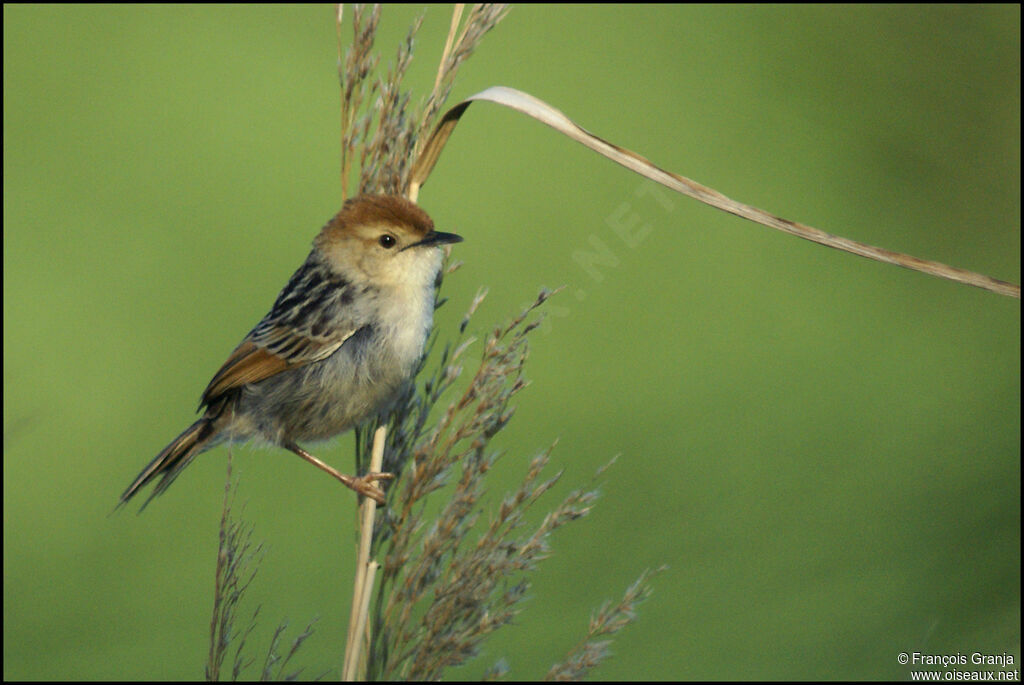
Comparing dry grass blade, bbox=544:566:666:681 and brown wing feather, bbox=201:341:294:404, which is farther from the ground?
brown wing feather, bbox=201:341:294:404

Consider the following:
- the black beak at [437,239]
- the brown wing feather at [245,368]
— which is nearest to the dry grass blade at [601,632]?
the black beak at [437,239]

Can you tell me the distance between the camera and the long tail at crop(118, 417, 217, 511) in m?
2.08

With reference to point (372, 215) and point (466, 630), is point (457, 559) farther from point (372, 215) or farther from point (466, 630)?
point (372, 215)

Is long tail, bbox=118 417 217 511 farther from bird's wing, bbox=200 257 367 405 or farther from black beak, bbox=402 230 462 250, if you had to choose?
black beak, bbox=402 230 462 250

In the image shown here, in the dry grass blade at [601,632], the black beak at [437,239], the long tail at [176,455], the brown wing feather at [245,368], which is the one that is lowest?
the dry grass blade at [601,632]

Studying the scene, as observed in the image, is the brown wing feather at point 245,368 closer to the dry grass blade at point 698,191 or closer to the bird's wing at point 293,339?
the bird's wing at point 293,339

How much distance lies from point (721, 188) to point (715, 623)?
9.12 ft

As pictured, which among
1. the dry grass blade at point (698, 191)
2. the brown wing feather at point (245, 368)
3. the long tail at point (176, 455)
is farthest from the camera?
the brown wing feather at point (245, 368)

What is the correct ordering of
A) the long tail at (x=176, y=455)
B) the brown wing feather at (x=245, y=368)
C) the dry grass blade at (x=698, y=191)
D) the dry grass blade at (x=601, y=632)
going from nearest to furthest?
the dry grass blade at (x=698, y=191), the dry grass blade at (x=601, y=632), the long tail at (x=176, y=455), the brown wing feather at (x=245, y=368)

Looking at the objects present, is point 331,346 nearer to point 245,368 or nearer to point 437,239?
point 245,368

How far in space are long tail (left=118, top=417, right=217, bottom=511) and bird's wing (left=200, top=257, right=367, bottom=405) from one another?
0.07 metres

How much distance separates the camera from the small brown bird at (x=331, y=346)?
7.03ft

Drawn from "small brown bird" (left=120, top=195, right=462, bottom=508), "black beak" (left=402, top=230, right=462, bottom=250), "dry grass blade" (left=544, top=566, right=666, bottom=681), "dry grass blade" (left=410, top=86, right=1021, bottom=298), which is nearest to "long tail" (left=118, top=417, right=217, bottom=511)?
"small brown bird" (left=120, top=195, right=462, bottom=508)

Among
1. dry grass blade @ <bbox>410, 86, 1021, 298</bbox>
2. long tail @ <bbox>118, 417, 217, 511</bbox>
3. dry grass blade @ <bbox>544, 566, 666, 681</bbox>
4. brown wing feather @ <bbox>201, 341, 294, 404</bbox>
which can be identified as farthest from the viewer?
brown wing feather @ <bbox>201, 341, 294, 404</bbox>
